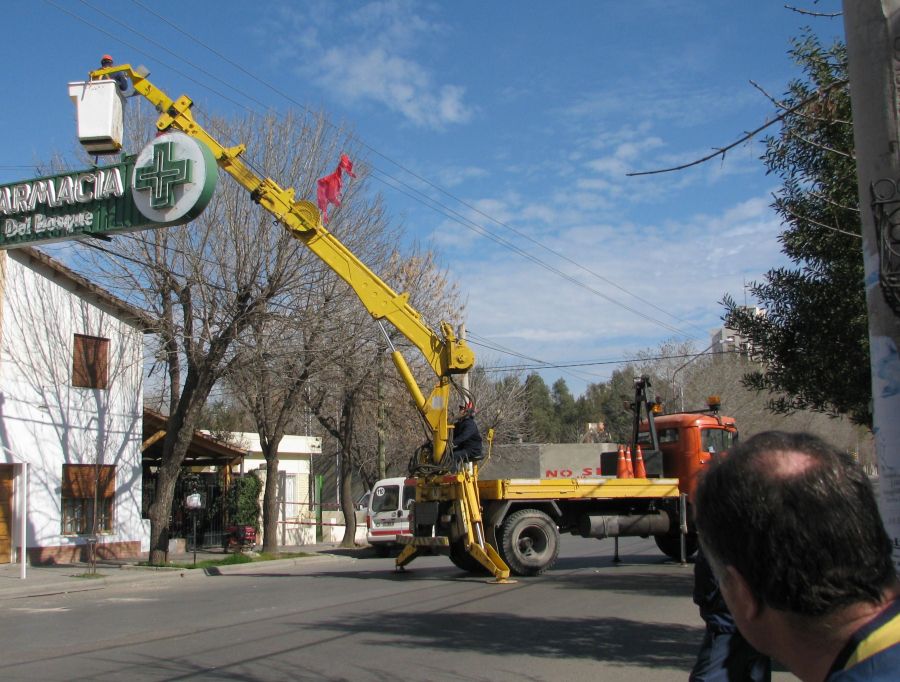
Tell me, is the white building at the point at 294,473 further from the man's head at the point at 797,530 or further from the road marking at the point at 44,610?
the man's head at the point at 797,530

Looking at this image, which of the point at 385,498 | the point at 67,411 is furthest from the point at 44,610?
the point at 385,498

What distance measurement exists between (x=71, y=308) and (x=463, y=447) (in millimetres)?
10682

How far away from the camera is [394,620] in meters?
10.5

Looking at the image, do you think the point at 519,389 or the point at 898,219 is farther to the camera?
the point at 519,389

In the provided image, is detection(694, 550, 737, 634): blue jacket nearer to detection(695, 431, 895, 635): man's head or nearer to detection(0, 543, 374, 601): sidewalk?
detection(695, 431, 895, 635): man's head

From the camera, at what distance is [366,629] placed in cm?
979

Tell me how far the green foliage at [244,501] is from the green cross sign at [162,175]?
1293 centimetres

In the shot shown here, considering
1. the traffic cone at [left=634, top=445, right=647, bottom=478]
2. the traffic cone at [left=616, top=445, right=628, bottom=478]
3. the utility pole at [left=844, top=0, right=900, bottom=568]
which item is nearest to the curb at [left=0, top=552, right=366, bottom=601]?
the traffic cone at [left=616, top=445, right=628, bottom=478]

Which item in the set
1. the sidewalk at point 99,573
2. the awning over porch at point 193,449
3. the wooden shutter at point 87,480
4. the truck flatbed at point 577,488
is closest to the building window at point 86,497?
the wooden shutter at point 87,480

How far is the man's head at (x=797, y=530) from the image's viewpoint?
1.62 m

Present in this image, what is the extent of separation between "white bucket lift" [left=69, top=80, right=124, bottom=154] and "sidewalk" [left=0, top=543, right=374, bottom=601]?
7.74m

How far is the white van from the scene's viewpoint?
22.2m

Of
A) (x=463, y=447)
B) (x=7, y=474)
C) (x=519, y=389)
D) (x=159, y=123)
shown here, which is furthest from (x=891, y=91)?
(x=519, y=389)

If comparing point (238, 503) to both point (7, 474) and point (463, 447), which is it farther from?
point (463, 447)
